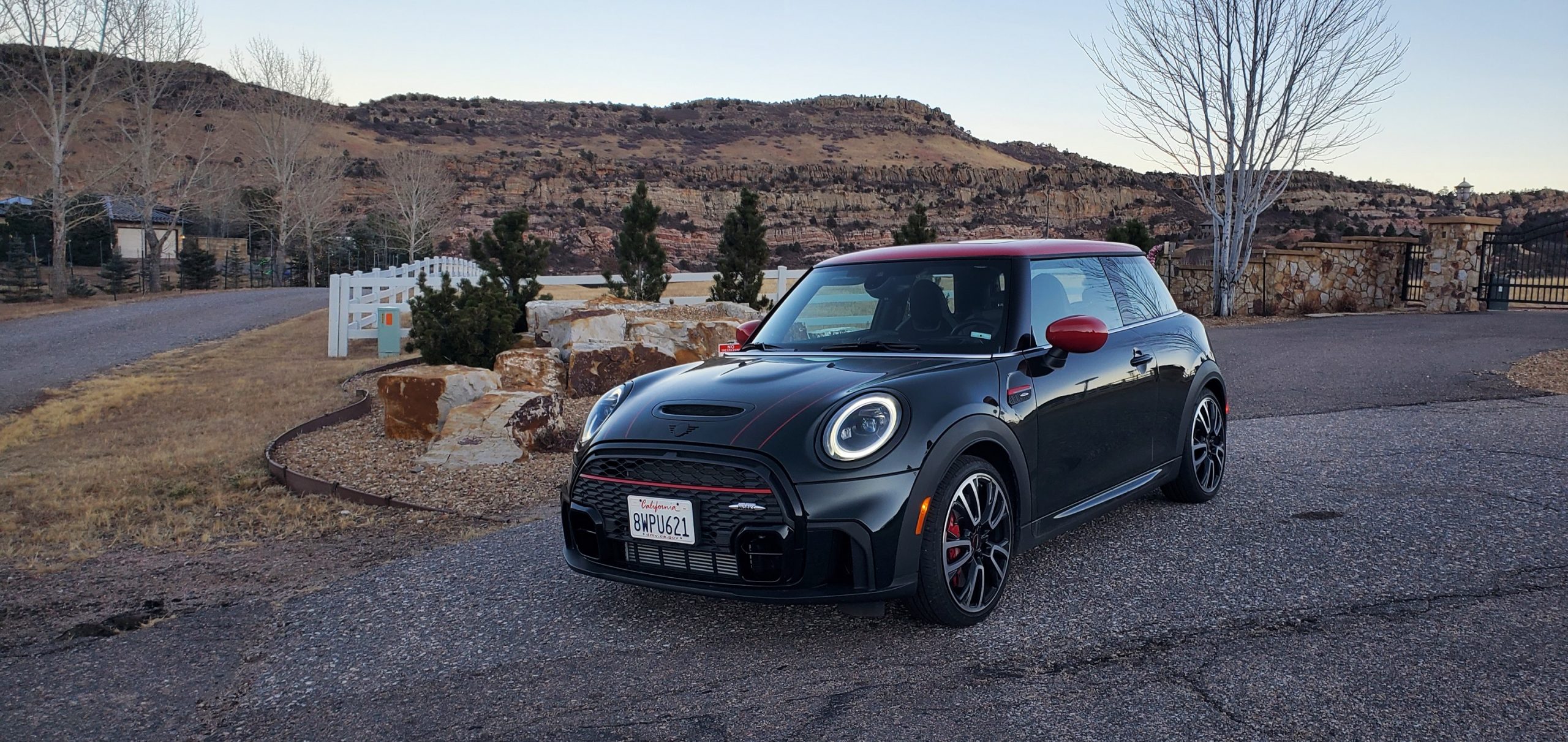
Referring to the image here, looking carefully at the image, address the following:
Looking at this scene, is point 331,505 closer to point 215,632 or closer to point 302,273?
point 215,632

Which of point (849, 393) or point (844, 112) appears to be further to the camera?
point (844, 112)

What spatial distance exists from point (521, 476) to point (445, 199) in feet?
176

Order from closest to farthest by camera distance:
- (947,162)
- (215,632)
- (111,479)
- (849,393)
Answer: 1. (849,393)
2. (215,632)
3. (111,479)
4. (947,162)

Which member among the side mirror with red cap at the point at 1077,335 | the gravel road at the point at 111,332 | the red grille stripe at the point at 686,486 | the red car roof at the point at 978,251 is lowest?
the gravel road at the point at 111,332

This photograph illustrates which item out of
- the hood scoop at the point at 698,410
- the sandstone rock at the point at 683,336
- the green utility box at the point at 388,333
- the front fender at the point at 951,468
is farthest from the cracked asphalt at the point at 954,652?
the green utility box at the point at 388,333

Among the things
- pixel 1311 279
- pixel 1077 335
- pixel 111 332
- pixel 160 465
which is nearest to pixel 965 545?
pixel 1077 335

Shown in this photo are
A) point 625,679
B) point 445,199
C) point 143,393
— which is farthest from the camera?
point 445,199

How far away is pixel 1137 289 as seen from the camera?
575 cm

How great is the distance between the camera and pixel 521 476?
746cm

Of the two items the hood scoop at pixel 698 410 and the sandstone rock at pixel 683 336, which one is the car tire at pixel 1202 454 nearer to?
the hood scoop at pixel 698 410

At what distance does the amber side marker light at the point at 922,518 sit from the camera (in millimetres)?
3762

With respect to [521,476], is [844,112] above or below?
above

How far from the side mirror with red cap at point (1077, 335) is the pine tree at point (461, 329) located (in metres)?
8.28

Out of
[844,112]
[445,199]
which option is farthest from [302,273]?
[844,112]
